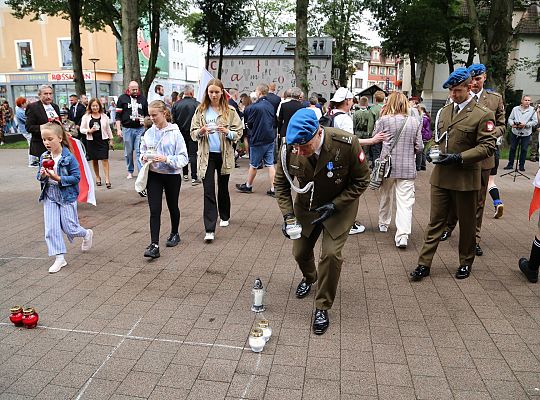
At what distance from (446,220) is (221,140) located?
302cm

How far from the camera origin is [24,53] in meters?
41.7

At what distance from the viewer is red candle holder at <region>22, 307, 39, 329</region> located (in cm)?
392

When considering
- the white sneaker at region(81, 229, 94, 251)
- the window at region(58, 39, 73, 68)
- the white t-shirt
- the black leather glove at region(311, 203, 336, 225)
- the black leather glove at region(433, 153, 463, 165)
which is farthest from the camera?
the window at region(58, 39, 73, 68)

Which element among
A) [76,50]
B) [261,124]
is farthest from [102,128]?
[76,50]

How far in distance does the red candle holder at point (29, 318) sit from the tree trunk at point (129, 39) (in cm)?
1160

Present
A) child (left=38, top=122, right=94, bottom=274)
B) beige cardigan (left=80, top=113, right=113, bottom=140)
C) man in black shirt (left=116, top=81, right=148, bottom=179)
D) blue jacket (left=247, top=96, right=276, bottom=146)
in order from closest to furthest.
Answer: child (left=38, top=122, right=94, bottom=274) → blue jacket (left=247, top=96, right=276, bottom=146) → beige cardigan (left=80, top=113, right=113, bottom=140) → man in black shirt (left=116, top=81, right=148, bottom=179)

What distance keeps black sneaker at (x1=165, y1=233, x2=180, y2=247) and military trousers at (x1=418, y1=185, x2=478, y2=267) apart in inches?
123

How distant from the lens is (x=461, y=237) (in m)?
4.94

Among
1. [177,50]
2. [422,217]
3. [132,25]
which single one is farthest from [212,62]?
[177,50]

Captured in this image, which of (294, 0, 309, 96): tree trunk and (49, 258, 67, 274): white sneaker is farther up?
(294, 0, 309, 96): tree trunk

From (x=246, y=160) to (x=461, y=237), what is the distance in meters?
10.4

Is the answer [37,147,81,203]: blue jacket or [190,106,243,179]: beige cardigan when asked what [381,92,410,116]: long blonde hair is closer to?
[190,106,243,179]: beige cardigan

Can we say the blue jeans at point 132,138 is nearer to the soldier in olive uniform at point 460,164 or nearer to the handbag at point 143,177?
the handbag at point 143,177

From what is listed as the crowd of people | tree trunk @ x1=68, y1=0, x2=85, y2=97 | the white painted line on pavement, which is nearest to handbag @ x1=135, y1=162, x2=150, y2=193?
the crowd of people
